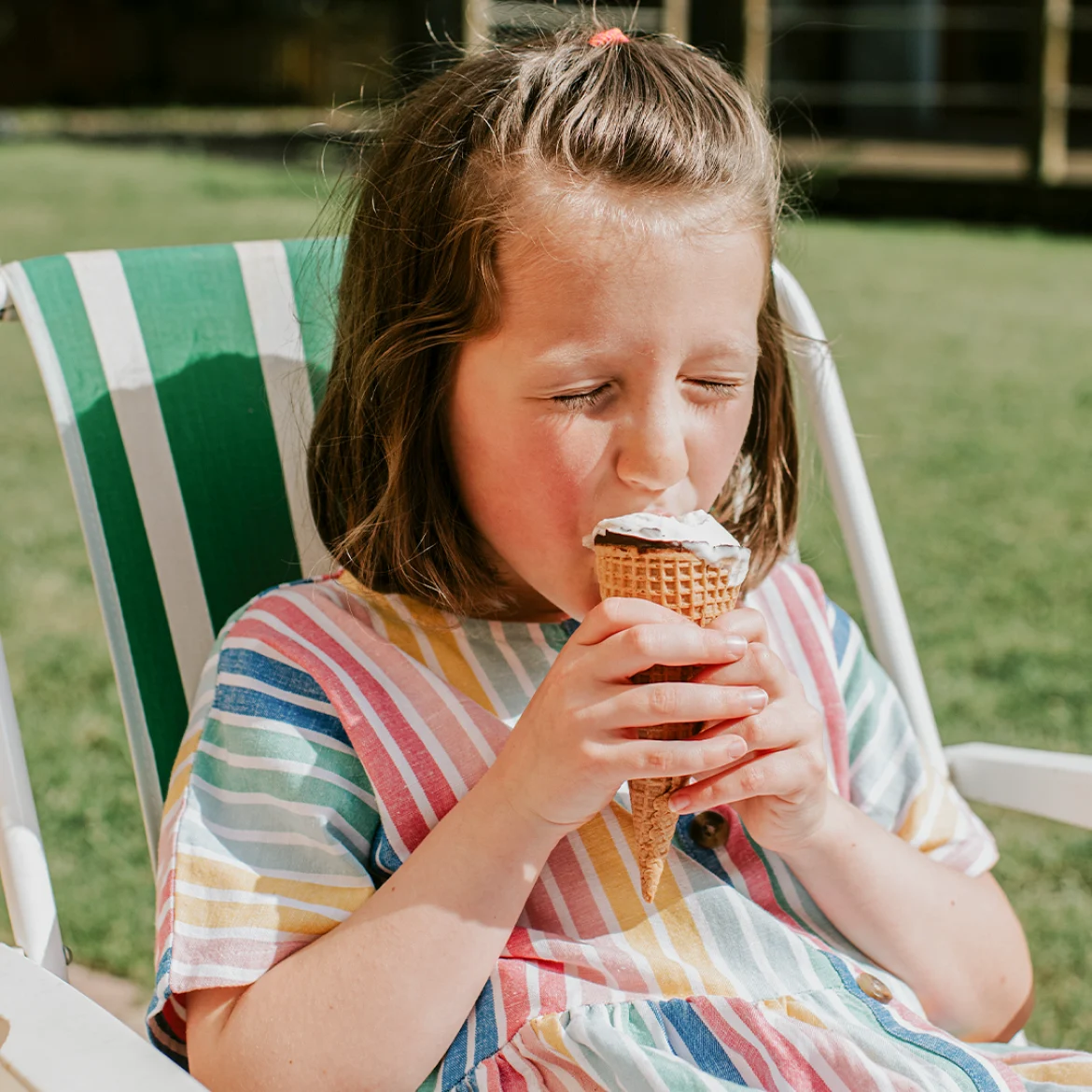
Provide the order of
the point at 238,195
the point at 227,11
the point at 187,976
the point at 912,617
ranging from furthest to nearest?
the point at 227,11, the point at 238,195, the point at 912,617, the point at 187,976

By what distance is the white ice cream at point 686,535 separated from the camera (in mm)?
1336

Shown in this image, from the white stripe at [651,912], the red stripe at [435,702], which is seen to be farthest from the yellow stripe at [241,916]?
the white stripe at [651,912]

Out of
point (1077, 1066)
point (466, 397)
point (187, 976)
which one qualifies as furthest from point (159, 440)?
point (1077, 1066)

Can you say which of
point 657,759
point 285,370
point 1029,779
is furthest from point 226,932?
point 1029,779

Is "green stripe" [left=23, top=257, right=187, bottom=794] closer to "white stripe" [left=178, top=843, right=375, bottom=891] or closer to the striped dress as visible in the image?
the striped dress

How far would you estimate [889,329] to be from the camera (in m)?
8.30

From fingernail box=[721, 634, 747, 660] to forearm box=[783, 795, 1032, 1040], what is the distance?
0.30m

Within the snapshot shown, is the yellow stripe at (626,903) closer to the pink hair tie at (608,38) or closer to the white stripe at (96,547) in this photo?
the white stripe at (96,547)

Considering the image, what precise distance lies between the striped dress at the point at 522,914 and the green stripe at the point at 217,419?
351 mm

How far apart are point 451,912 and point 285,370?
3.16ft

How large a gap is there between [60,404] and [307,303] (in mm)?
382

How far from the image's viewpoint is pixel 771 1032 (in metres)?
1.41

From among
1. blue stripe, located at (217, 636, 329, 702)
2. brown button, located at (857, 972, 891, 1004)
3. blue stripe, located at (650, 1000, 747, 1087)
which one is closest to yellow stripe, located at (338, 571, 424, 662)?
blue stripe, located at (217, 636, 329, 702)

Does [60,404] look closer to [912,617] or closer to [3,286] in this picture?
[3,286]
